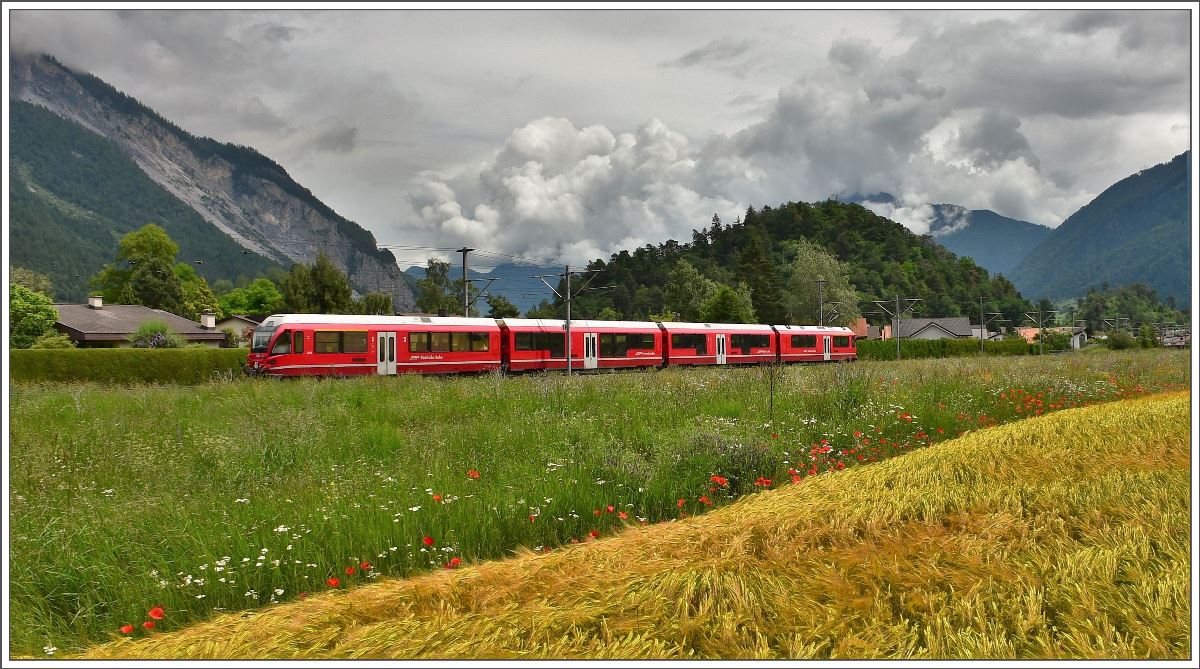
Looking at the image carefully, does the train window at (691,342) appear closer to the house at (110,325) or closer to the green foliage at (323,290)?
the house at (110,325)

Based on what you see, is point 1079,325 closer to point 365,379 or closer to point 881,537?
point 365,379

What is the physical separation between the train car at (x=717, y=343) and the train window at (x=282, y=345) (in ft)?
58.5

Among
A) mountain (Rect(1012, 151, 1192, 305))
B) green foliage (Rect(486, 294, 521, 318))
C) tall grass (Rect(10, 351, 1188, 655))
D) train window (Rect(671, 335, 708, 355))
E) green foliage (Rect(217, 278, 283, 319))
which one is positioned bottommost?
tall grass (Rect(10, 351, 1188, 655))

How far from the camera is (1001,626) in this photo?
2.68 m

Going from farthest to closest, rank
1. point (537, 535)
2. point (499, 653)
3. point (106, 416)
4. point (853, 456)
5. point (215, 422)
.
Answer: point (106, 416) < point (215, 422) < point (853, 456) < point (537, 535) < point (499, 653)

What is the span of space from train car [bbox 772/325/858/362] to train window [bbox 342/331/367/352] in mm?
24078

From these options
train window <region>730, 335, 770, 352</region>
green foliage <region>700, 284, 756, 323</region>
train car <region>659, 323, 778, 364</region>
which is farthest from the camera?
green foliage <region>700, 284, 756, 323</region>

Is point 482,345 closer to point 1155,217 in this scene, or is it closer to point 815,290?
point 1155,217

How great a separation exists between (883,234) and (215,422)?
9427 cm

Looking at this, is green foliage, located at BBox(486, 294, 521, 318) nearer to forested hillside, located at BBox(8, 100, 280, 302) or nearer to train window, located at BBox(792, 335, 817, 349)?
train window, located at BBox(792, 335, 817, 349)

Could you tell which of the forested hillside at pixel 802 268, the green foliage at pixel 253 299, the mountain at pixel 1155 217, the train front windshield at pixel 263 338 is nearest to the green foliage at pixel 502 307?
the forested hillside at pixel 802 268

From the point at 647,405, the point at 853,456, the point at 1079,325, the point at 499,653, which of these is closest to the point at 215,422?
the point at 647,405

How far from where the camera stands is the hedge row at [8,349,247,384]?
22969 millimetres

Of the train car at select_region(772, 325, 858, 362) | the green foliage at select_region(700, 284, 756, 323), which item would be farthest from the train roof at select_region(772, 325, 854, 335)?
the green foliage at select_region(700, 284, 756, 323)
